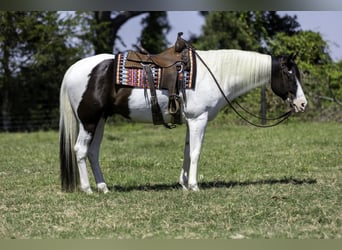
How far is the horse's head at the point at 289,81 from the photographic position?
6176mm

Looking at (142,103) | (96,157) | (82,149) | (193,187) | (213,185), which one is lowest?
(213,185)

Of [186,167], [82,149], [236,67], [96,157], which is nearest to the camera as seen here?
[82,149]

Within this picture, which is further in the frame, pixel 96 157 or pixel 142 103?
pixel 96 157

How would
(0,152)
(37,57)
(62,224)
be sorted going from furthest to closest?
(37,57), (0,152), (62,224)

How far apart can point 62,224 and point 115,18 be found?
787 inches

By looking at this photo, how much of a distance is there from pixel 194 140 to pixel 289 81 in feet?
4.20

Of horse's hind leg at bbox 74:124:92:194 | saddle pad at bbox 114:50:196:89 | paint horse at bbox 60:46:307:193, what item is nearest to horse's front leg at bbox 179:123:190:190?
paint horse at bbox 60:46:307:193

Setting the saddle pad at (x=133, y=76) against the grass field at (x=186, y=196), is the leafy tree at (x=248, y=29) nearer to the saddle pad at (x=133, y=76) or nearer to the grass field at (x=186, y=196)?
the grass field at (x=186, y=196)

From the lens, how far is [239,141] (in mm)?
11289

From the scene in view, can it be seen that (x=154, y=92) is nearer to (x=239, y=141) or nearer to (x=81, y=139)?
(x=81, y=139)

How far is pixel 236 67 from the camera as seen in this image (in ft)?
20.4

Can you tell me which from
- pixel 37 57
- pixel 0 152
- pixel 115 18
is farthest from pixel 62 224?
pixel 115 18

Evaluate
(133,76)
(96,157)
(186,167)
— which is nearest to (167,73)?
(133,76)

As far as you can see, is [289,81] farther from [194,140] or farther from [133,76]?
[133,76]
